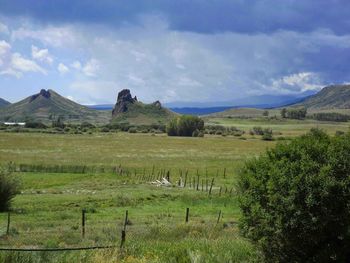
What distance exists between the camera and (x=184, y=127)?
176 m

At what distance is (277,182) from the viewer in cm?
1262

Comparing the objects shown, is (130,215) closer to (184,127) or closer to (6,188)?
(6,188)

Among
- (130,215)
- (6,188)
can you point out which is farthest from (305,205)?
(6,188)

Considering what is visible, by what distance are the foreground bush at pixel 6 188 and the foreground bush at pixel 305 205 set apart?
70.5 feet

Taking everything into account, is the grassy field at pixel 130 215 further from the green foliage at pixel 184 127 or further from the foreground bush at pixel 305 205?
the green foliage at pixel 184 127

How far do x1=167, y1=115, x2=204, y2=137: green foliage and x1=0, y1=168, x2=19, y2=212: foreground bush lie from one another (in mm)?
141969

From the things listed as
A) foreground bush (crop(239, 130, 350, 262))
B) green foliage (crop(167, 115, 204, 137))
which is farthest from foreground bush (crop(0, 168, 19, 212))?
green foliage (crop(167, 115, 204, 137))

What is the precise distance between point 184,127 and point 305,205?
16429cm

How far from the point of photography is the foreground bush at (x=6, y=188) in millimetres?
30391

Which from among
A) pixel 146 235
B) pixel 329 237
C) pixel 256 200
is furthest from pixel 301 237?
pixel 146 235

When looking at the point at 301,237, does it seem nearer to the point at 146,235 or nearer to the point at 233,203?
the point at 146,235

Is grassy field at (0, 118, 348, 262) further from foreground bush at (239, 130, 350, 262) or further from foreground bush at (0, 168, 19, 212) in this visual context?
foreground bush at (239, 130, 350, 262)

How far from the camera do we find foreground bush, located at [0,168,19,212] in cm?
3039

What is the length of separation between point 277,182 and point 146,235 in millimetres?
8090
